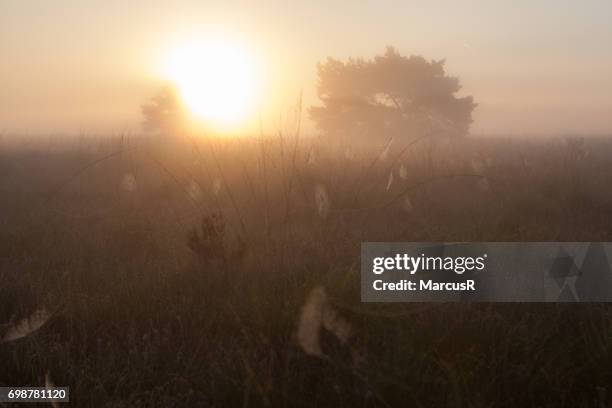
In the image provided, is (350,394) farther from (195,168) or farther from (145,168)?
(145,168)

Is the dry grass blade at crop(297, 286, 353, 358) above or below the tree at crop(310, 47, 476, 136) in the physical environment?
below

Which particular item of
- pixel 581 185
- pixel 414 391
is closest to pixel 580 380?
pixel 414 391

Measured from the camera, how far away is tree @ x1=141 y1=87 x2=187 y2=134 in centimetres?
3161

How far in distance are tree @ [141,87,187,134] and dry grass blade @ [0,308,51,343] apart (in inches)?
1123

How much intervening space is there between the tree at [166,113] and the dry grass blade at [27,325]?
28.5 meters

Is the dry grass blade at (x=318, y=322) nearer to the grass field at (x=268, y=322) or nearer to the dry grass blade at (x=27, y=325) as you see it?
the grass field at (x=268, y=322)

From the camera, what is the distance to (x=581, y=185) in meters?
7.51

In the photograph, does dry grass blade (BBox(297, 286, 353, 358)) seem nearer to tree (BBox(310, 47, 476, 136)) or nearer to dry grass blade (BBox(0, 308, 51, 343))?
dry grass blade (BBox(0, 308, 51, 343))

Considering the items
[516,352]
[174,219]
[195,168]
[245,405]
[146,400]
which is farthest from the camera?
[195,168]

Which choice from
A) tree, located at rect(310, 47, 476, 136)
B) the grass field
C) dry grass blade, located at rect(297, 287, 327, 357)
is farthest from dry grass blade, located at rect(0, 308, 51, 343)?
tree, located at rect(310, 47, 476, 136)

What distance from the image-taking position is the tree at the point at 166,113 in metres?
31.6

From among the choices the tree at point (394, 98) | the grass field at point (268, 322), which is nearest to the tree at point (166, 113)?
the tree at point (394, 98)

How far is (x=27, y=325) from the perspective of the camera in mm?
2965

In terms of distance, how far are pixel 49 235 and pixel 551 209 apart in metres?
5.44
